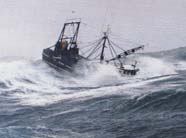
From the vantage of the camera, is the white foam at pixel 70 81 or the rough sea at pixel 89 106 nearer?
the rough sea at pixel 89 106

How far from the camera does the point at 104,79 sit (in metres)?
94.8

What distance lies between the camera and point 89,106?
2574 inches

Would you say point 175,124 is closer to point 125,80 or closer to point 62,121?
point 62,121

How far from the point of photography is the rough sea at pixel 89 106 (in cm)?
5375

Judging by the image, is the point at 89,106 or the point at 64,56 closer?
the point at 89,106

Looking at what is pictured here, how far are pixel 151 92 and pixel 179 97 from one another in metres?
5.70

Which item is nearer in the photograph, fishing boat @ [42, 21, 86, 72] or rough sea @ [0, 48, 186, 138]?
rough sea @ [0, 48, 186, 138]

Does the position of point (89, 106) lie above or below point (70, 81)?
below

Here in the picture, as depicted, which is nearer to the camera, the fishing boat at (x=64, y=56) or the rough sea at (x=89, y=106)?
the rough sea at (x=89, y=106)

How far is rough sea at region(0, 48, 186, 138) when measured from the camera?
5375cm

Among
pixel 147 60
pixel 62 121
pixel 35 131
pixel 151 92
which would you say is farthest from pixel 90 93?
pixel 147 60

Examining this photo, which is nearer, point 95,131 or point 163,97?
point 95,131

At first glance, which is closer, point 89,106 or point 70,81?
point 89,106

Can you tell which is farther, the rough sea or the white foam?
the white foam
